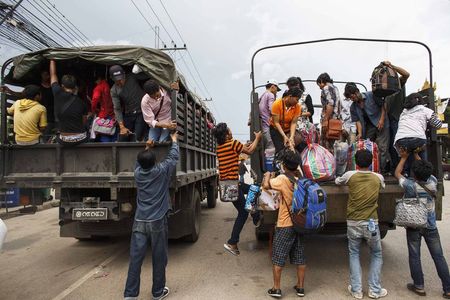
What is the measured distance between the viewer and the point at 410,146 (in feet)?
13.6

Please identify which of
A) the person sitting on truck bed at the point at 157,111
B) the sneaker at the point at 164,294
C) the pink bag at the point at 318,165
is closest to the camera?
the sneaker at the point at 164,294

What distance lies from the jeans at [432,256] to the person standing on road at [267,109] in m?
2.02

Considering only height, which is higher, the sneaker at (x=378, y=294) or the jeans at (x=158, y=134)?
the jeans at (x=158, y=134)

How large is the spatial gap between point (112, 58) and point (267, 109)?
7.26 ft

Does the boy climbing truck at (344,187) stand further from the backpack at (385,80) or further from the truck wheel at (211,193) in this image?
the truck wheel at (211,193)

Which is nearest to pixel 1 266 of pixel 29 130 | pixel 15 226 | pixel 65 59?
pixel 29 130

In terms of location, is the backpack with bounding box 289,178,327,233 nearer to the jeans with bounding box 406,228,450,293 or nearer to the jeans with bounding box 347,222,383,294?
the jeans with bounding box 347,222,383,294

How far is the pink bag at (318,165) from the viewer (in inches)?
165

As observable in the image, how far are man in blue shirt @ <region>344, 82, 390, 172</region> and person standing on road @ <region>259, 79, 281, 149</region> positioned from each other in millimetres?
1034

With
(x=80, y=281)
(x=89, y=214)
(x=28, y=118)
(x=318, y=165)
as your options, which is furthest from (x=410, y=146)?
(x=28, y=118)

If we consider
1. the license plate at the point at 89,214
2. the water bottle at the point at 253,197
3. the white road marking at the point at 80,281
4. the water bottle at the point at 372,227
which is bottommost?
the white road marking at the point at 80,281

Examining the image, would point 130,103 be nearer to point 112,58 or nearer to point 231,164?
point 112,58

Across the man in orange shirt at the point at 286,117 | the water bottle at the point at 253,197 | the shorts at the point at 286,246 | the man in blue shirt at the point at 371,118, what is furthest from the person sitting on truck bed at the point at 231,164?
the man in blue shirt at the point at 371,118

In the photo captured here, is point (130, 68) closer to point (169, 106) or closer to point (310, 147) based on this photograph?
point (169, 106)
